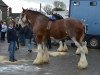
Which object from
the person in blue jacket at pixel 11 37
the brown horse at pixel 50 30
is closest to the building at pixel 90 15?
the brown horse at pixel 50 30

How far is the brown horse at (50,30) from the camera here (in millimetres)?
15312

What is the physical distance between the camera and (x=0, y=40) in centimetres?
3350

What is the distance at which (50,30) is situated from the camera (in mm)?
15891

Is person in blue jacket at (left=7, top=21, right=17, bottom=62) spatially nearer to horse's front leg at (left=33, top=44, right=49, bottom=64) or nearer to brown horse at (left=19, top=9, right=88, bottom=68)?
brown horse at (left=19, top=9, right=88, bottom=68)

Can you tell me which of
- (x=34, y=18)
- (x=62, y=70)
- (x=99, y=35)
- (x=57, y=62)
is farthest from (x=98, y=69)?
(x=99, y=35)

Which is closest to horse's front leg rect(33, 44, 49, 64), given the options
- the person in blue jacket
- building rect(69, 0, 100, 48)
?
the person in blue jacket

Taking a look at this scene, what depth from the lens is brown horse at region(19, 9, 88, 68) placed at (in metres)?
15.3

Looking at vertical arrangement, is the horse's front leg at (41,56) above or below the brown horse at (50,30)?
below

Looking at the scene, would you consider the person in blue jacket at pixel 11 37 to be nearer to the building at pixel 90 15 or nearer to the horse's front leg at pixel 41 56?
the horse's front leg at pixel 41 56

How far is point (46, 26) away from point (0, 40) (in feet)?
59.2

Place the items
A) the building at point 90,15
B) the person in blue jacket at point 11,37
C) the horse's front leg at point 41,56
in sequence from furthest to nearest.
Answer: the building at point 90,15, the person in blue jacket at point 11,37, the horse's front leg at point 41,56

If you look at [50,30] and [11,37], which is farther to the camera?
[11,37]

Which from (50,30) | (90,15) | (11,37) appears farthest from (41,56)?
(90,15)

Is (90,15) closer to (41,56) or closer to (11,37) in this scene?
(11,37)
